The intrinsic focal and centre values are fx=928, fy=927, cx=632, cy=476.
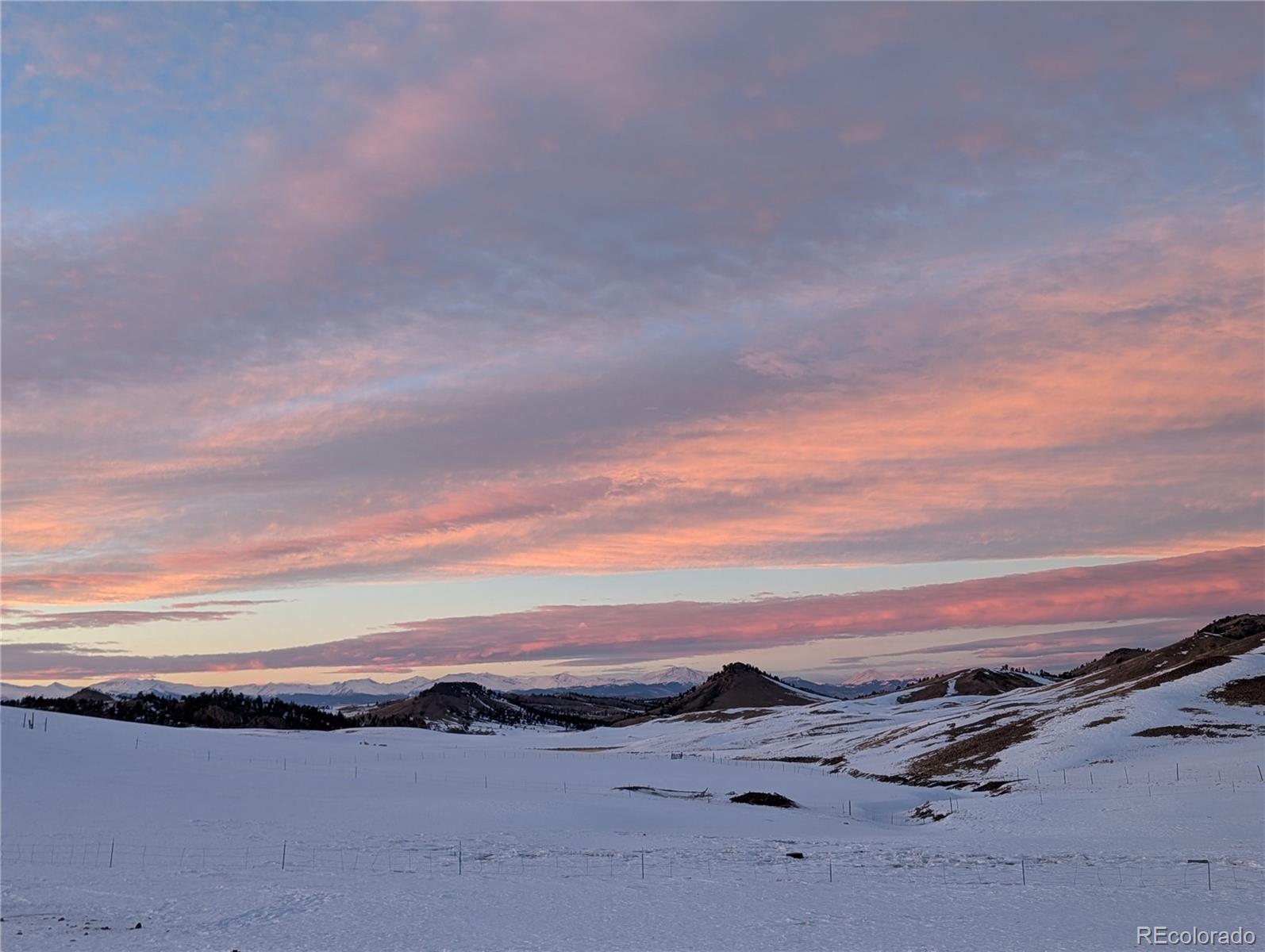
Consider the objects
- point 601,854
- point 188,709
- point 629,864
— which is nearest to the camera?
point 629,864

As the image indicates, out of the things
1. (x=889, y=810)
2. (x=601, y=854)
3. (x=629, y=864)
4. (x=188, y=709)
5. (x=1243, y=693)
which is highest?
(x=1243, y=693)

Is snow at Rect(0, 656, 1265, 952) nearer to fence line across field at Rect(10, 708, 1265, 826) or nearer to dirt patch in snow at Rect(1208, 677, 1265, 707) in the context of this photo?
fence line across field at Rect(10, 708, 1265, 826)

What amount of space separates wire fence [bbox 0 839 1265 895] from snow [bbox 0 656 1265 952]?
0.57ft

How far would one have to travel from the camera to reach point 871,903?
92.6ft

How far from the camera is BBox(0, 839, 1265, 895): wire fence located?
104 ft

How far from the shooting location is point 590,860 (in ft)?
122

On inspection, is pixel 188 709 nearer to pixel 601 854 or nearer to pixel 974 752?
pixel 974 752

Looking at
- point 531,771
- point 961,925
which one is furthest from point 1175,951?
point 531,771

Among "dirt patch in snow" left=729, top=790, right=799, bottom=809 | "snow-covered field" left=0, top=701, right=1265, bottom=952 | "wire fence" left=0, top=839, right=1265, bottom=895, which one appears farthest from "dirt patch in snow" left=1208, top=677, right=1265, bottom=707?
"wire fence" left=0, top=839, right=1265, bottom=895

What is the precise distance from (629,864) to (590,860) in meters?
1.84

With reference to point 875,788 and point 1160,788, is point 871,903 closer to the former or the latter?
point 1160,788

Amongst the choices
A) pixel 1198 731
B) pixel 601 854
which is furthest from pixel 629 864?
pixel 1198 731

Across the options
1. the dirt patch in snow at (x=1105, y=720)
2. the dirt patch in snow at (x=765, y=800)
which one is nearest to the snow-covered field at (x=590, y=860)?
the dirt patch in snow at (x=765, y=800)

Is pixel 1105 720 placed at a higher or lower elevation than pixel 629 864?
lower
